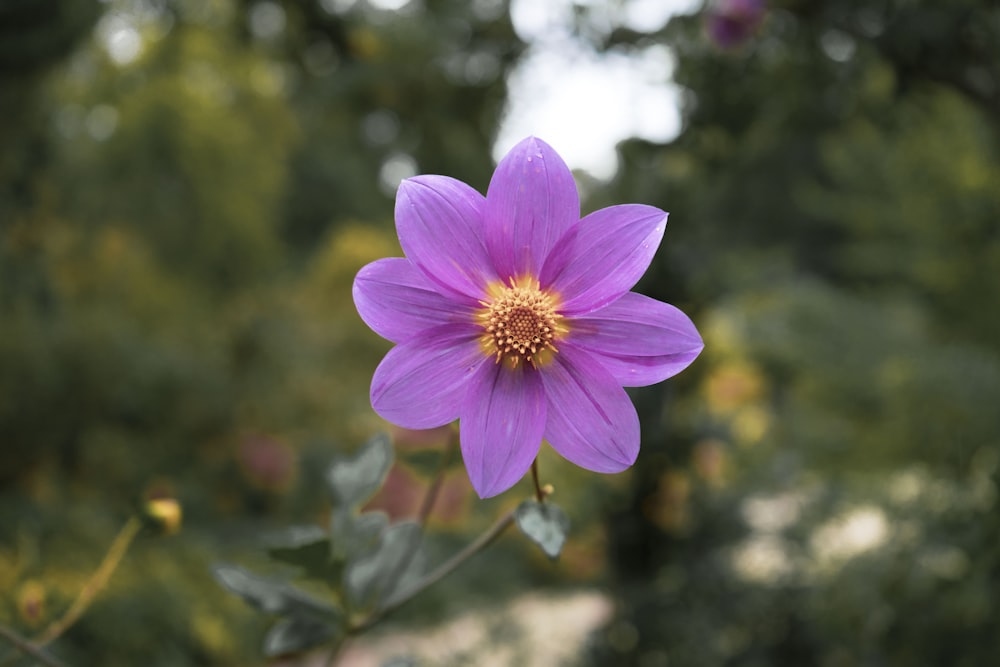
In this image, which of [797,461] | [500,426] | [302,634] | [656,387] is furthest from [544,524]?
[797,461]

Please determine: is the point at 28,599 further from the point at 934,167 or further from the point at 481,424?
the point at 934,167

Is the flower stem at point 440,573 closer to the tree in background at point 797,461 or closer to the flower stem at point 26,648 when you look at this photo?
the flower stem at point 26,648

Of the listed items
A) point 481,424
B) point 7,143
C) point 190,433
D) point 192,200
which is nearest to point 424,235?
point 481,424

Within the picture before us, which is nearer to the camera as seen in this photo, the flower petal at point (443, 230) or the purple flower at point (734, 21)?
the flower petal at point (443, 230)

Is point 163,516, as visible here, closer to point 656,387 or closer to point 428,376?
point 428,376

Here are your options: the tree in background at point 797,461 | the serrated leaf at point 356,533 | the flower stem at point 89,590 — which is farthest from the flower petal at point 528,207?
the tree in background at point 797,461

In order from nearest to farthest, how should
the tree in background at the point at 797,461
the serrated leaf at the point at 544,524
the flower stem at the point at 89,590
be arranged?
the serrated leaf at the point at 544,524 < the flower stem at the point at 89,590 < the tree in background at the point at 797,461

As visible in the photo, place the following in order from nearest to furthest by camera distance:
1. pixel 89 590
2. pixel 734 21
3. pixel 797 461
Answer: pixel 89 590
pixel 734 21
pixel 797 461

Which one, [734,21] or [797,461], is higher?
[734,21]
